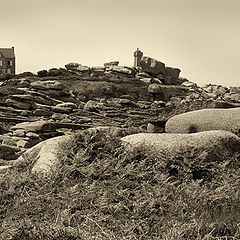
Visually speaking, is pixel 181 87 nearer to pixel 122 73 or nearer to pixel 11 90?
pixel 122 73

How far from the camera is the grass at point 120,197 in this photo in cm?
477

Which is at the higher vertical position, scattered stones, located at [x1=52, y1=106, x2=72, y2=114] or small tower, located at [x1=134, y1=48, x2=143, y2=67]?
small tower, located at [x1=134, y1=48, x2=143, y2=67]

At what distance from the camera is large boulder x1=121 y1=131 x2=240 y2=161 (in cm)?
732

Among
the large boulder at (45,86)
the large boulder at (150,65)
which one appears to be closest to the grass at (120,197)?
the large boulder at (45,86)

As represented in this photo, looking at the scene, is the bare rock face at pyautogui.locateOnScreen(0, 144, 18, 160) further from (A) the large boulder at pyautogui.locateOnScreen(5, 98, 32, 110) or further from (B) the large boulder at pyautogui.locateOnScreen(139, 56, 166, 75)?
(B) the large boulder at pyautogui.locateOnScreen(139, 56, 166, 75)

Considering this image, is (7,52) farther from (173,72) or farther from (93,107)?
(93,107)

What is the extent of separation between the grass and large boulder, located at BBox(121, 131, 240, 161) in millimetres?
153

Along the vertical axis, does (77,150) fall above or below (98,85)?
above

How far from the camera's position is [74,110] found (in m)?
29.9

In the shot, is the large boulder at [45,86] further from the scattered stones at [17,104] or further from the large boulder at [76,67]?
the large boulder at [76,67]

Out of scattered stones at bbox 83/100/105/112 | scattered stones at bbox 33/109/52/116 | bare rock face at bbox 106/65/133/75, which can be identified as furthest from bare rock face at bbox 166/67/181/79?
scattered stones at bbox 33/109/52/116

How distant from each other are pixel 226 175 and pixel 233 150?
128 cm

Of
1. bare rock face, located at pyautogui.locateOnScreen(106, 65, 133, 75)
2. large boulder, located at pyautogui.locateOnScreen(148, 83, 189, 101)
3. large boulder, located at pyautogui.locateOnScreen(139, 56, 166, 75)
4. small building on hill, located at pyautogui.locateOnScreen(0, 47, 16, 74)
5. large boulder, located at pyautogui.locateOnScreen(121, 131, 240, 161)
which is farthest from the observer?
small building on hill, located at pyautogui.locateOnScreen(0, 47, 16, 74)

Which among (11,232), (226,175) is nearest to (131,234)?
(11,232)
